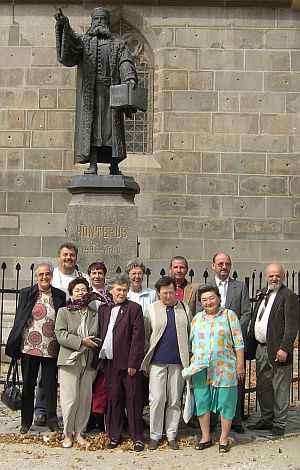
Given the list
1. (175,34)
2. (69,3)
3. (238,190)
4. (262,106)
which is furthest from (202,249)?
(69,3)

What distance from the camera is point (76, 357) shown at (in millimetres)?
6066

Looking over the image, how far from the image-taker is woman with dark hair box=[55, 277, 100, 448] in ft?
Result: 19.9

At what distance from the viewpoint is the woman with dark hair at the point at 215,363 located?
601 cm

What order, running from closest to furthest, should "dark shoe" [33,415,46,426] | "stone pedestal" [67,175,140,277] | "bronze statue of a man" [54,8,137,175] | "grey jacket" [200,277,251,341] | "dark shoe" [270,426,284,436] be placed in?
"dark shoe" [270,426,284,436] < "grey jacket" [200,277,251,341] < "dark shoe" [33,415,46,426] < "stone pedestal" [67,175,140,277] < "bronze statue of a man" [54,8,137,175]

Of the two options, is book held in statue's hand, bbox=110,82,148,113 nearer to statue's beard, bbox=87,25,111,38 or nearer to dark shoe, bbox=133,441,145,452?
statue's beard, bbox=87,25,111,38

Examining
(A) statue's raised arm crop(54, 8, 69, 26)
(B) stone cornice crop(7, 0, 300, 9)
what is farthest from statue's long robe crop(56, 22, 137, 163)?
(B) stone cornice crop(7, 0, 300, 9)

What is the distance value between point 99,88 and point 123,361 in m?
3.74

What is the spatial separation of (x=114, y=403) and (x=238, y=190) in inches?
291

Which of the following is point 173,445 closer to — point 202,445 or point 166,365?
point 202,445

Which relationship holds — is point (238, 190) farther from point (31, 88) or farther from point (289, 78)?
point (31, 88)

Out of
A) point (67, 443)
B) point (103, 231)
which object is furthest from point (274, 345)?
point (103, 231)

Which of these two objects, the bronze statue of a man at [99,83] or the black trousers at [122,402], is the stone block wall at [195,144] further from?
the black trousers at [122,402]

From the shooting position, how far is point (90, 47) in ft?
27.4

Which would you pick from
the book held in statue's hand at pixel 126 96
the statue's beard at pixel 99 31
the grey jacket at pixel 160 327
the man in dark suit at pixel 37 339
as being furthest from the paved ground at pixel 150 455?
the statue's beard at pixel 99 31
